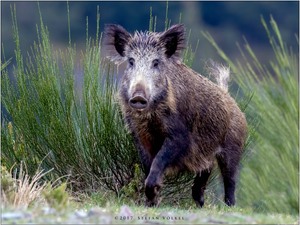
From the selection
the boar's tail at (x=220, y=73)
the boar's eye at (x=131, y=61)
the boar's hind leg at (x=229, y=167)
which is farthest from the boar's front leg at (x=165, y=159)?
the boar's tail at (x=220, y=73)

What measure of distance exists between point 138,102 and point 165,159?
0.82m

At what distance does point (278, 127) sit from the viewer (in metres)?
8.07

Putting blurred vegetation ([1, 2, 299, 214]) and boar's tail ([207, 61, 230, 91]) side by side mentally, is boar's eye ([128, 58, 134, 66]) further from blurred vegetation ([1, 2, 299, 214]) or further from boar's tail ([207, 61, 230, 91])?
boar's tail ([207, 61, 230, 91])

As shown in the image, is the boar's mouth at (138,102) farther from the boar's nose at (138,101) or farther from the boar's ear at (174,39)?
the boar's ear at (174,39)

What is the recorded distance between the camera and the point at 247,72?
8.51 metres

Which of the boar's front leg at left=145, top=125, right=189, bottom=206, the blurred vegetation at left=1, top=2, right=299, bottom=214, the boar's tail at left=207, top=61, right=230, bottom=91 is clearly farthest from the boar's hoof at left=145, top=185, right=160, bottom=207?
the boar's tail at left=207, top=61, right=230, bottom=91

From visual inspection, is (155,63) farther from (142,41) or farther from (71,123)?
(71,123)

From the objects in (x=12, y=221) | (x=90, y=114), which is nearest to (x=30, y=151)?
(x=90, y=114)

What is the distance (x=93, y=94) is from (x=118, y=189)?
1.13 m

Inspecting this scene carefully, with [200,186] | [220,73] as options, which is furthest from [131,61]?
[220,73]

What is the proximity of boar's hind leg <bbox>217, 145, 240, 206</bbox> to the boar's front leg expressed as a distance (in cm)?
101

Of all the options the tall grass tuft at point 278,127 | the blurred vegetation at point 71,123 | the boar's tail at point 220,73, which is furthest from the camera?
the boar's tail at point 220,73

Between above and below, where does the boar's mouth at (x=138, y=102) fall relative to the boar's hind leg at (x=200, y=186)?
above

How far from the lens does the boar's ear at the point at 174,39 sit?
29.5 feet
